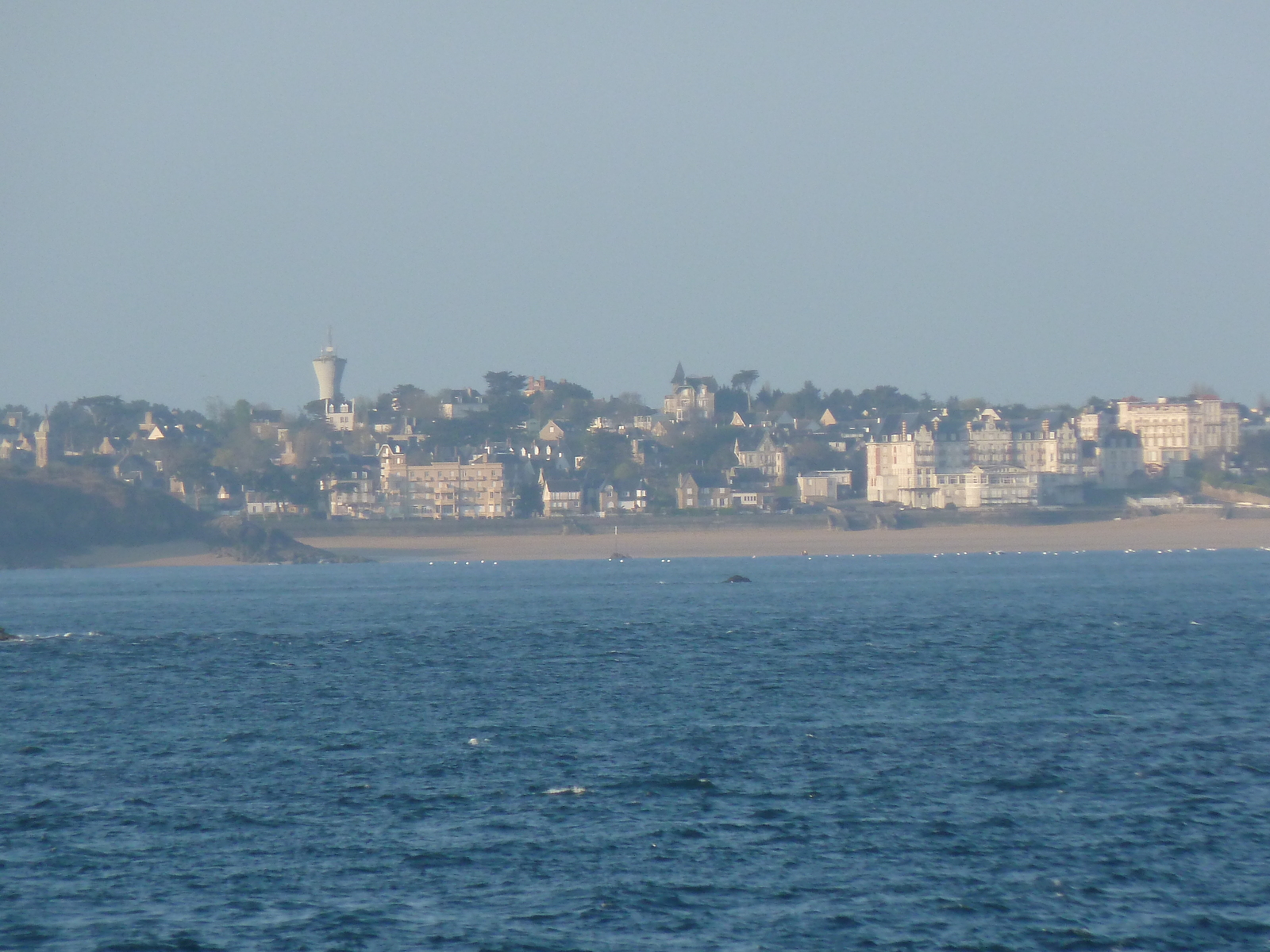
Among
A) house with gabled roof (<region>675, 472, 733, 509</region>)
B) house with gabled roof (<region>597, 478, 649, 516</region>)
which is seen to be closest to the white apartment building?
house with gabled roof (<region>675, 472, 733, 509</region>)

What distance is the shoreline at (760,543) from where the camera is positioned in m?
140

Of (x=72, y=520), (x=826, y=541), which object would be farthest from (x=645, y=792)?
(x=72, y=520)

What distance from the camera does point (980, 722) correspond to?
104ft

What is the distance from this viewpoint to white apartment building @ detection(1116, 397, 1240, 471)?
188m

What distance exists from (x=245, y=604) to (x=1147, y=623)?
152 feet

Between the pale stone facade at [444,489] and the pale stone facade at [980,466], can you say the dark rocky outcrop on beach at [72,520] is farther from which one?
the pale stone facade at [980,466]

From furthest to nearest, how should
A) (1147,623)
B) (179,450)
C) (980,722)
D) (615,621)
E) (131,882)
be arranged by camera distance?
(179,450)
(615,621)
(1147,623)
(980,722)
(131,882)

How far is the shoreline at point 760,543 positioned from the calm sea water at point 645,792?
85.8 meters

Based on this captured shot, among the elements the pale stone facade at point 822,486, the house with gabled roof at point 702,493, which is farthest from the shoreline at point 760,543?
the pale stone facade at point 822,486

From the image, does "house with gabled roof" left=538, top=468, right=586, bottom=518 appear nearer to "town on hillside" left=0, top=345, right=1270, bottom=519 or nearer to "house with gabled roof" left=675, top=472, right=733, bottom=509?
"town on hillside" left=0, top=345, right=1270, bottom=519

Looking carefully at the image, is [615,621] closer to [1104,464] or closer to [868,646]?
[868,646]

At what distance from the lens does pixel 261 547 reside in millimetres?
144625

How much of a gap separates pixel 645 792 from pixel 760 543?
12187 centimetres

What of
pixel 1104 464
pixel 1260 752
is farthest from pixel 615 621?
pixel 1104 464
